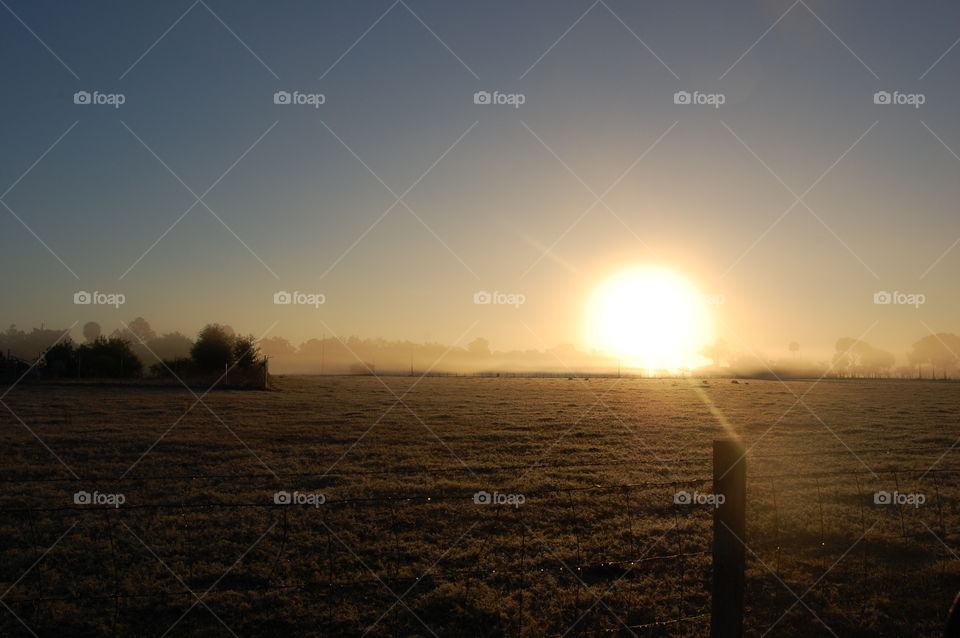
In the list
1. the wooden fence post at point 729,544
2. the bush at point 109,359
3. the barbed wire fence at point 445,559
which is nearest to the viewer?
the wooden fence post at point 729,544

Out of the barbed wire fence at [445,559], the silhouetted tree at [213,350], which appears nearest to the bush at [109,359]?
the silhouetted tree at [213,350]

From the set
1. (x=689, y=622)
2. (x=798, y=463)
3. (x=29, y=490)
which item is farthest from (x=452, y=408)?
(x=689, y=622)

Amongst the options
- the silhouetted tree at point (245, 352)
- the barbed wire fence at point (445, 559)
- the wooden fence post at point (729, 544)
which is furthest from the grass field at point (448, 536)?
the silhouetted tree at point (245, 352)

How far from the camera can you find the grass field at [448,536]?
8859mm

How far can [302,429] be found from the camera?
29.1 meters

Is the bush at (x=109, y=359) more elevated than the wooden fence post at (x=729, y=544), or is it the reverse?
the bush at (x=109, y=359)

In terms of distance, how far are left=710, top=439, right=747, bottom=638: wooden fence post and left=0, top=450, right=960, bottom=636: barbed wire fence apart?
0.35m

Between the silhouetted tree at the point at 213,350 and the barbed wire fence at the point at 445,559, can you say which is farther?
the silhouetted tree at the point at 213,350

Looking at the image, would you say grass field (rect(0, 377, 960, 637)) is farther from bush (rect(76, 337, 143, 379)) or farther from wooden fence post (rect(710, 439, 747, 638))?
bush (rect(76, 337, 143, 379))

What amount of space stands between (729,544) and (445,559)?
636cm

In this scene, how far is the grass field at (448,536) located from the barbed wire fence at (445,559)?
5cm

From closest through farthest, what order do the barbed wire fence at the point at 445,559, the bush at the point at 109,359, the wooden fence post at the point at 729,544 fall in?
1. the wooden fence post at the point at 729,544
2. the barbed wire fence at the point at 445,559
3. the bush at the point at 109,359

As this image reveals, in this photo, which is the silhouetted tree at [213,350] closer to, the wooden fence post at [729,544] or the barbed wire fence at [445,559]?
the barbed wire fence at [445,559]

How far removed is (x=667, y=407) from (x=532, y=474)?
25.3 meters
